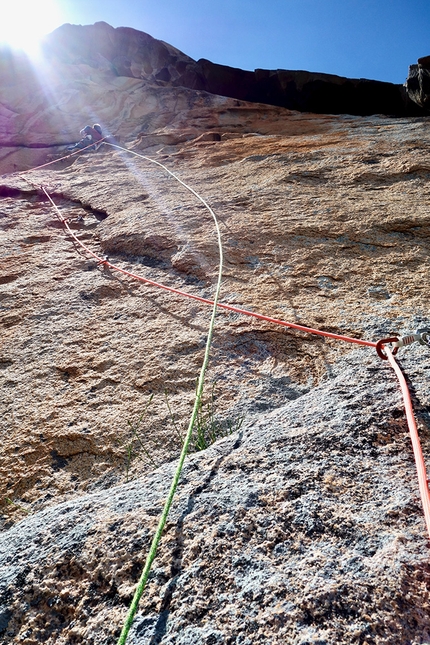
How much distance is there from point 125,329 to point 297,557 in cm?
146

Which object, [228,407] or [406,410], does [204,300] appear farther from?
[406,410]

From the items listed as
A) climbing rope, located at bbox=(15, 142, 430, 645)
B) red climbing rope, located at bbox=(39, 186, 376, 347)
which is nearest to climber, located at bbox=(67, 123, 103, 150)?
red climbing rope, located at bbox=(39, 186, 376, 347)

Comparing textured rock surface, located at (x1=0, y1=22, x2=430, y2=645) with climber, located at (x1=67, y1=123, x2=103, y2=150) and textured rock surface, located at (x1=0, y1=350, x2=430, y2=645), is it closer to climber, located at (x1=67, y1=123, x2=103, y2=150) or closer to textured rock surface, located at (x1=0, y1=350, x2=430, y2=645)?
textured rock surface, located at (x1=0, y1=350, x2=430, y2=645)

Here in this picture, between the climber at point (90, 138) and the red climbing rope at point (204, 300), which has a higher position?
the climber at point (90, 138)

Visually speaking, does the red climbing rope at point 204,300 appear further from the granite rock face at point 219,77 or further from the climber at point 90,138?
the granite rock face at point 219,77

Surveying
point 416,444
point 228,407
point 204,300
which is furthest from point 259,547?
point 204,300

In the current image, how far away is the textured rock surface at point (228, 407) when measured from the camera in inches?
29.3

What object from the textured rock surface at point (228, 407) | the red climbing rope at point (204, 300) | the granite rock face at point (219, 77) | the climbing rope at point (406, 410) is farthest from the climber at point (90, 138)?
the climbing rope at point (406, 410)

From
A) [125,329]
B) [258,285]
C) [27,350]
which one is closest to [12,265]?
[27,350]

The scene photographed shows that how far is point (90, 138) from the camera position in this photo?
6.35 m

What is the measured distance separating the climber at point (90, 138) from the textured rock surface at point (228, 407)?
272 centimetres

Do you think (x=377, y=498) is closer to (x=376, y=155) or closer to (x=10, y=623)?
(x=10, y=623)

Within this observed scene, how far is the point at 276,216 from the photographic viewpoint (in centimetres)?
282

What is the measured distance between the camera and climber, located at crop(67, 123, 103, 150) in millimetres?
6305
